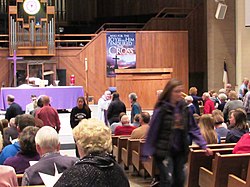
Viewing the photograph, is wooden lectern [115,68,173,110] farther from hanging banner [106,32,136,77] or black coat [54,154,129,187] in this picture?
Result: black coat [54,154,129,187]

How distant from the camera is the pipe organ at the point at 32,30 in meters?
21.2

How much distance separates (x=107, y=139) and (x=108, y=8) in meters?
24.9

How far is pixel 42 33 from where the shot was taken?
21.6 metres

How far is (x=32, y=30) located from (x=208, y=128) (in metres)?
16.2

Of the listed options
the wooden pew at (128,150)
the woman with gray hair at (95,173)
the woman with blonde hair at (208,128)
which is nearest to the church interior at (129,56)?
the wooden pew at (128,150)

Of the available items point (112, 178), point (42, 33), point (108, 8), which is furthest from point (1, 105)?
point (112, 178)

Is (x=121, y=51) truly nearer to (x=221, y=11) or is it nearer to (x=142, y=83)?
(x=142, y=83)

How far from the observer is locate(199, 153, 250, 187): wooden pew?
5.50m

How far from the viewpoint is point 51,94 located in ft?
58.3

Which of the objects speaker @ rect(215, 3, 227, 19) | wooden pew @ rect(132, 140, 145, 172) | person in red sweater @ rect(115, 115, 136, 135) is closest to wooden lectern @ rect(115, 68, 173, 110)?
speaker @ rect(215, 3, 227, 19)

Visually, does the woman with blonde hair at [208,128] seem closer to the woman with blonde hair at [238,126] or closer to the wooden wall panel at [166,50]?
the woman with blonde hair at [238,126]

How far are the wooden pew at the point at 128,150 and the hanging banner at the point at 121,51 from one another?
38.5 feet

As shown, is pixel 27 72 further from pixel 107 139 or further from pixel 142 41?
pixel 107 139

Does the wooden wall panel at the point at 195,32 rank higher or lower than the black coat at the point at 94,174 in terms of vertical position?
higher
